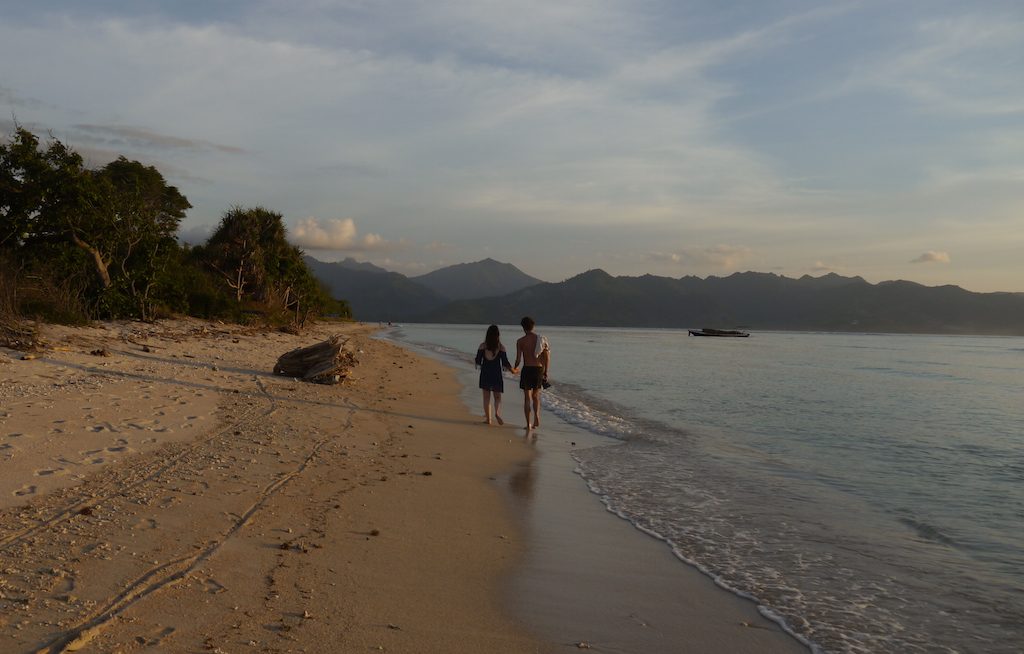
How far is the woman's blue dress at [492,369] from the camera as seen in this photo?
41.0ft

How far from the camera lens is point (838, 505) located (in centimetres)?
783

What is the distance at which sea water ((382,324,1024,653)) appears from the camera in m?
4.70

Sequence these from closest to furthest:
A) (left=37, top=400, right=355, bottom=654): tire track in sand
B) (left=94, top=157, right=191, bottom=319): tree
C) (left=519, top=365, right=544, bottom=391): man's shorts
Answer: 1. (left=37, top=400, right=355, bottom=654): tire track in sand
2. (left=519, top=365, right=544, bottom=391): man's shorts
3. (left=94, top=157, right=191, bottom=319): tree

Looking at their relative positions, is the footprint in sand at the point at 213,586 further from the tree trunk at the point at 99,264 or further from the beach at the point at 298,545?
the tree trunk at the point at 99,264

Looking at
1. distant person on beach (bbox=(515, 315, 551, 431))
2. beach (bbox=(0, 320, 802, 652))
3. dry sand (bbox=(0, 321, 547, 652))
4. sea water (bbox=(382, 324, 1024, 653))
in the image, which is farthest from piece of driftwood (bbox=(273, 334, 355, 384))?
distant person on beach (bbox=(515, 315, 551, 431))

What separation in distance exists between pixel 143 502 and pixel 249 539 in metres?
1.24

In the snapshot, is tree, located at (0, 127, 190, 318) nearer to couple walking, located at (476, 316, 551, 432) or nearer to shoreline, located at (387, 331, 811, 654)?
couple walking, located at (476, 316, 551, 432)

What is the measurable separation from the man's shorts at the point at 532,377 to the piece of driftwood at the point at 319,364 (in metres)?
5.51

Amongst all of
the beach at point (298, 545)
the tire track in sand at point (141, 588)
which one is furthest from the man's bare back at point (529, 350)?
the tire track in sand at point (141, 588)

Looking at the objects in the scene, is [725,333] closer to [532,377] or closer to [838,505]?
[532,377]

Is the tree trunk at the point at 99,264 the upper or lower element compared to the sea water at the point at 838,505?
upper

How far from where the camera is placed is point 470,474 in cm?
830

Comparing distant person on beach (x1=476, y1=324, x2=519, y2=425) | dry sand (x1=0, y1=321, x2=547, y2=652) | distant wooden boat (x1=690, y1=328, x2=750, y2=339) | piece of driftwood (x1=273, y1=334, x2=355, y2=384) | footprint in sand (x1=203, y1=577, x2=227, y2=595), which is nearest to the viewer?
dry sand (x1=0, y1=321, x2=547, y2=652)

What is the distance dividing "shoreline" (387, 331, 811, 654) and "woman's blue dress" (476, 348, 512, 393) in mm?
5289
